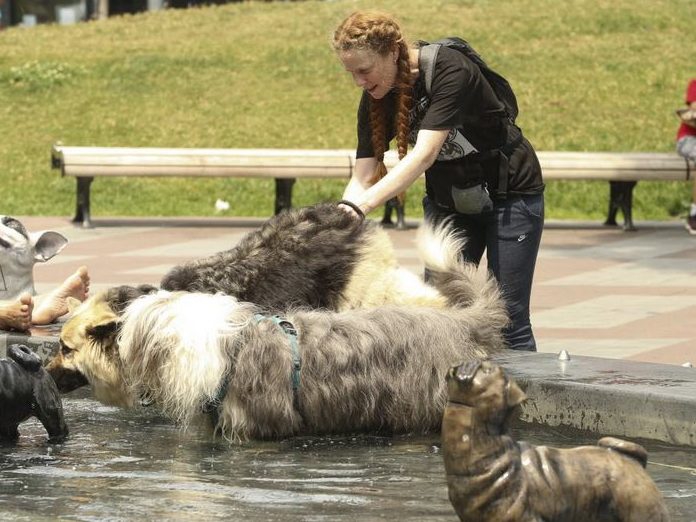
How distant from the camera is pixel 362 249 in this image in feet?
21.9

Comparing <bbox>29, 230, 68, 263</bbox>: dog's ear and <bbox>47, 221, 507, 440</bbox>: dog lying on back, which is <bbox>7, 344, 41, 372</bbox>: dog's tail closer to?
<bbox>47, 221, 507, 440</bbox>: dog lying on back

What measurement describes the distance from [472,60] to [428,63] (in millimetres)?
248

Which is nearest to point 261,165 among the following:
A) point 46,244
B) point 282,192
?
point 282,192

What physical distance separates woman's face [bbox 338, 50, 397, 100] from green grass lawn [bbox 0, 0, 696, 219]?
10513mm

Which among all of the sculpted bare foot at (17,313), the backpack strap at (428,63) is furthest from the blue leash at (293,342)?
the sculpted bare foot at (17,313)

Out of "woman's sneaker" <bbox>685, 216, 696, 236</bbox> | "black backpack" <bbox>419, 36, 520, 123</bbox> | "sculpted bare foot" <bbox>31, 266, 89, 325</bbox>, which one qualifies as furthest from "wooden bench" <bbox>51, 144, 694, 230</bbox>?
"black backpack" <bbox>419, 36, 520, 123</bbox>

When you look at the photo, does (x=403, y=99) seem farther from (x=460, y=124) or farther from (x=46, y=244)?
(x=46, y=244)

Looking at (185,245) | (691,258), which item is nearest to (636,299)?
(691,258)

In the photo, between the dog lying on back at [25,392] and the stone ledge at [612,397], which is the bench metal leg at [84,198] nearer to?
the dog lying on back at [25,392]

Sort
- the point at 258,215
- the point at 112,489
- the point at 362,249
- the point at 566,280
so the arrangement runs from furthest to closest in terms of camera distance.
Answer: the point at 258,215 < the point at 566,280 < the point at 362,249 < the point at 112,489

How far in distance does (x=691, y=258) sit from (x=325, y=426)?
7.15m

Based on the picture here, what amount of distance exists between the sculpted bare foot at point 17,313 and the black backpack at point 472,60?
256cm

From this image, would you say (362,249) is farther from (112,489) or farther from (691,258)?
(691,258)

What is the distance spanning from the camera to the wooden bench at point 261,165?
1505 cm
